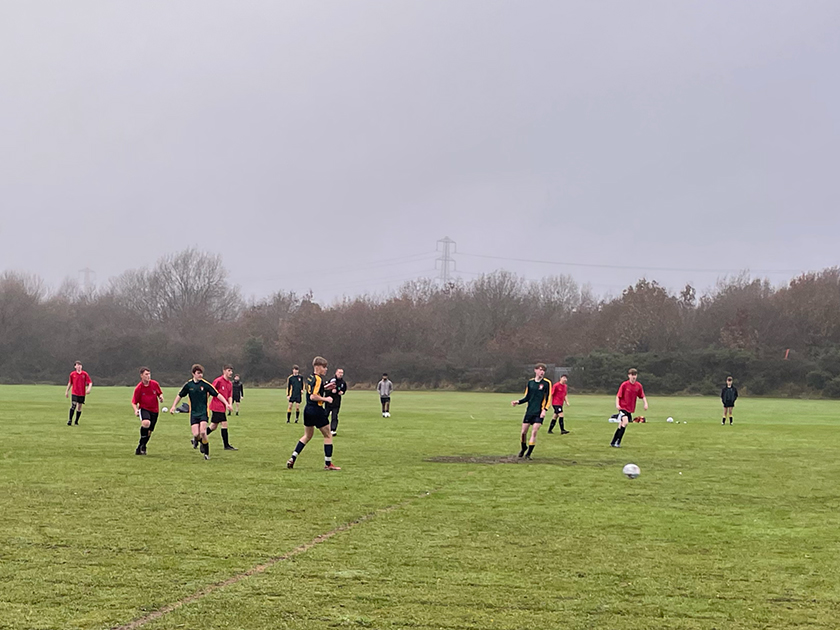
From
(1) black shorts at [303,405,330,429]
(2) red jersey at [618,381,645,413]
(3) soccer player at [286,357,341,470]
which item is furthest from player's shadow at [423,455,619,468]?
(1) black shorts at [303,405,330,429]

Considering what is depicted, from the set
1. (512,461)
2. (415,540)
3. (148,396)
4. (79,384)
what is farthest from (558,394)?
(415,540)

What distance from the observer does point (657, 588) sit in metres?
7.80

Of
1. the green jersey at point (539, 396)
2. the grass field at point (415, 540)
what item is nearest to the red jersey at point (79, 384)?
the grass field at point (415, 540)

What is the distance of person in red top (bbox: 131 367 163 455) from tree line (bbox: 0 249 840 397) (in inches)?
2613

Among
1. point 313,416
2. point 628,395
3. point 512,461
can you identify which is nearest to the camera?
point 313,416

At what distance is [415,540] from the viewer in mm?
9820

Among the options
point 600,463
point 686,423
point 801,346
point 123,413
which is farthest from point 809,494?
point 801,346

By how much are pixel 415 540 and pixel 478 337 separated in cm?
8692

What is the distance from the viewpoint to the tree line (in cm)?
8250

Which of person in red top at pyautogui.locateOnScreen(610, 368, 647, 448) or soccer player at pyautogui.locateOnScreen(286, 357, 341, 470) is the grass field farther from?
person in red top at pyautogui.locateOnScreen(610, 368, 647, 448)

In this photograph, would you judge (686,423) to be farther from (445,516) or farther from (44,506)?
(44,506)

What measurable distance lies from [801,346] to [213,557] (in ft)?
282

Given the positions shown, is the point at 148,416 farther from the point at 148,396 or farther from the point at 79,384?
the point at 79,384

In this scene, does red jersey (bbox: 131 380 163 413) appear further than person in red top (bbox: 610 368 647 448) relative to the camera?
No
